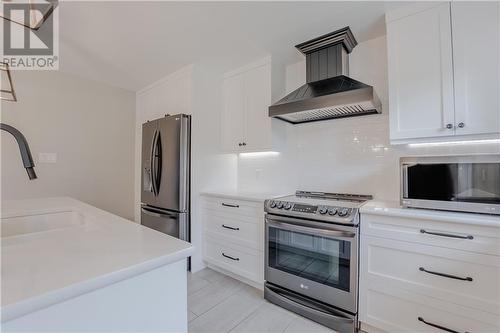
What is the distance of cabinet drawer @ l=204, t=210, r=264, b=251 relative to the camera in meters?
2.19

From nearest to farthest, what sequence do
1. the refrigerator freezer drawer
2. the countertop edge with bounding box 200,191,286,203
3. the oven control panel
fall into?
the oven control panel, the countertop edge with bounding box 200,191,286,203, the refrigerator freezer drawer

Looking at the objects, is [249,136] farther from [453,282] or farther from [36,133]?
[36,133]

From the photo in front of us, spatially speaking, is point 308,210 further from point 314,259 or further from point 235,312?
point 235,312

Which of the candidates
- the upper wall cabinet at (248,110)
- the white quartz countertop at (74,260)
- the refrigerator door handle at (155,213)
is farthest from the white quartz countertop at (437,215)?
the refrigerator door handle at (155,213)

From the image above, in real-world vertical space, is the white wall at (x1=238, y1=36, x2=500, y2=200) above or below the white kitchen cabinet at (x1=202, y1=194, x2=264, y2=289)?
above

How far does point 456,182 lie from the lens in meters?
1.46

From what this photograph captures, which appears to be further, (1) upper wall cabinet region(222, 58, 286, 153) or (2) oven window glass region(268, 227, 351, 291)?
(1) upper wall cabinet region(222, 58, 286, 153)

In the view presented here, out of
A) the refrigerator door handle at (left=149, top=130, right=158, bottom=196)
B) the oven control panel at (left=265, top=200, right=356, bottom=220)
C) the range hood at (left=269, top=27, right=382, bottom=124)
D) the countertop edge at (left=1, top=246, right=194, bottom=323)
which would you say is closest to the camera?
the countertop edge at (left=1, top=246, right=194, bottom=323)

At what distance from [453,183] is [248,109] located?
1.97 meters

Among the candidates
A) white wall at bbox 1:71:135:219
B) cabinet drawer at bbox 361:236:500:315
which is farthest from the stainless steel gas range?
white wall at bbox 1:71:135:219

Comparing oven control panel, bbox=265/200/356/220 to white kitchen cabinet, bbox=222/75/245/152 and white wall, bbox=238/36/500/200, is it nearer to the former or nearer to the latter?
white wall, bbox=238/36/500/200

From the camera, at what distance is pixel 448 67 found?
5.06 feet

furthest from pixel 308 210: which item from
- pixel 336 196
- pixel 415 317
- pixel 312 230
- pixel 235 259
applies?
pixel 235 259

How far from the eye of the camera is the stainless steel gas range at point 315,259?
163 centimetres
